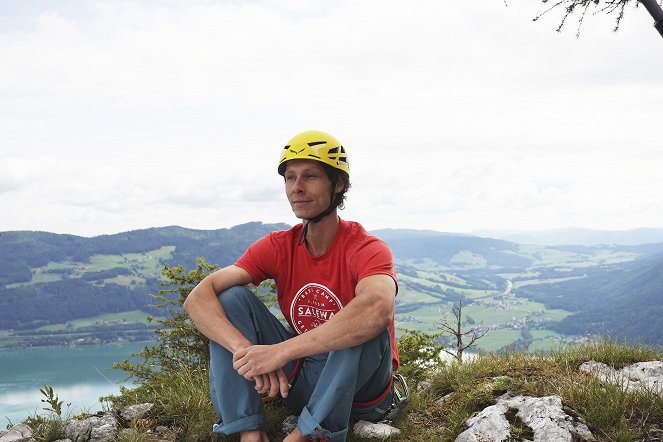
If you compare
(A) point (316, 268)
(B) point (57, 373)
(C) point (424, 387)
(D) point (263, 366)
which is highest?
(A) point (316, 268)

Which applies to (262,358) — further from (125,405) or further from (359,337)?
(125,405)

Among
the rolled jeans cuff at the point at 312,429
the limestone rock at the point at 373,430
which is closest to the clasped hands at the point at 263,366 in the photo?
the rolled jeans cuff at the point at 312,429

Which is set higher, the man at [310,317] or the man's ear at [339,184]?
the man's ear at [339,184]

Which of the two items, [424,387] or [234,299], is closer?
[234,299]

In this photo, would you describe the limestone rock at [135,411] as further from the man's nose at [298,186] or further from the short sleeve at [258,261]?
the man's nose at [298,186]

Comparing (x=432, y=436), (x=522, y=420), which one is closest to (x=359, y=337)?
(x=432, y=436)

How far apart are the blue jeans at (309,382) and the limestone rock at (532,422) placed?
834 millimetres

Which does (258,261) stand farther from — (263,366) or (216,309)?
(263,366)

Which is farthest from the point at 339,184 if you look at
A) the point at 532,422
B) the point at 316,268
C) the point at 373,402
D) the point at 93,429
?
the point at 93,429

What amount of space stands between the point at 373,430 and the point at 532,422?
1.37 meters

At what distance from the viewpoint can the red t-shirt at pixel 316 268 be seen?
13.9 feet

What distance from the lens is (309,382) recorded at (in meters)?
4.57

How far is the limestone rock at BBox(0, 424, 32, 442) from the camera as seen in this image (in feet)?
16.0

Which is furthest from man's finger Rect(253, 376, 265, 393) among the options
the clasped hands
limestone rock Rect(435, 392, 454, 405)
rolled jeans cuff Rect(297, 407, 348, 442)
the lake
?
the lake
